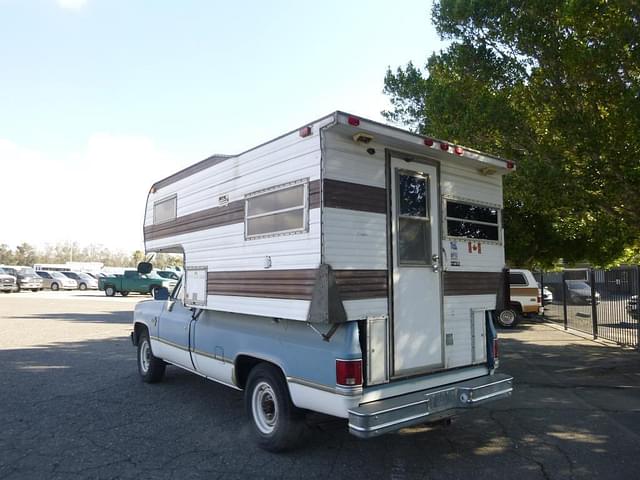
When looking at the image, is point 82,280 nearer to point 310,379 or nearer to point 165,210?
point 165,210

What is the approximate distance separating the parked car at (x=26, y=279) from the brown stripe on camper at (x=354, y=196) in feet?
130

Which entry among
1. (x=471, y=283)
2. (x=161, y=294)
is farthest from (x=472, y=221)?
(x=161, y=294)

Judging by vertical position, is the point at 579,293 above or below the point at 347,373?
above

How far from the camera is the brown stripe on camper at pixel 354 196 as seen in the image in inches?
162

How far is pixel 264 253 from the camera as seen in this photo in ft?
15.4

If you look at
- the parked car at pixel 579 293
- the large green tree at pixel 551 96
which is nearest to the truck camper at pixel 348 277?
the large green tree at pixel 551 96

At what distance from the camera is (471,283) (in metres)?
5.21

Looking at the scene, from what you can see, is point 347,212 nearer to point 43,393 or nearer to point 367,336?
point 367,336

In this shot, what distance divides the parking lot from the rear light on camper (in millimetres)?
847

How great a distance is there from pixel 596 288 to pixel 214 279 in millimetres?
10473

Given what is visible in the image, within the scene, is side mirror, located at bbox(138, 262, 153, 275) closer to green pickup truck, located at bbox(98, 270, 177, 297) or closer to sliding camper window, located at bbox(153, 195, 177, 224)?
sliding camper window, located at bbox(153, 195, 177, 224)

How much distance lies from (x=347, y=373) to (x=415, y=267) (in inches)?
54.8

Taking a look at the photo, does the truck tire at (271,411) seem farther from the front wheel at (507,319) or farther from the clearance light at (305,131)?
the front wheel at (507,319)

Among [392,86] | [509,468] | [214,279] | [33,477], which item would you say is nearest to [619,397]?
[509,468]
